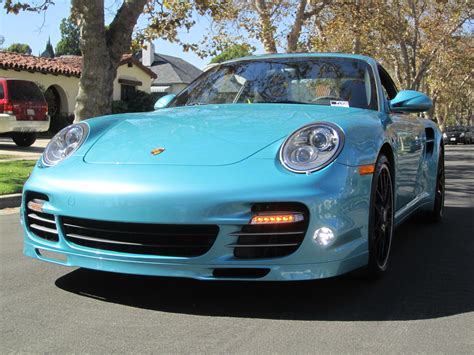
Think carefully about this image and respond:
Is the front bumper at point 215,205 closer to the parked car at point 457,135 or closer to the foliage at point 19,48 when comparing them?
the parked car at point 457,135

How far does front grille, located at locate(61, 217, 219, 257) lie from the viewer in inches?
116

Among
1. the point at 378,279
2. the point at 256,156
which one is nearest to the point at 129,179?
the point at 256,156

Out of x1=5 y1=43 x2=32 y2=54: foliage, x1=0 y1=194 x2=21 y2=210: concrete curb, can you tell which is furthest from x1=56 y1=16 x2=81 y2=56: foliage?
x1=0 y1=194 x2=21 y2=210: concrete curb

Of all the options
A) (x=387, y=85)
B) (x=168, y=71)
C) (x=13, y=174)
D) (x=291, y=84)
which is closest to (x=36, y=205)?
(x=291, y=84)

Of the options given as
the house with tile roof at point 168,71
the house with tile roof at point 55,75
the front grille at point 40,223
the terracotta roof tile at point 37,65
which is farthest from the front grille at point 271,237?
the house with tile roof at point 168,71

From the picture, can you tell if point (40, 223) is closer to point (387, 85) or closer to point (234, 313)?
point (234, 313)

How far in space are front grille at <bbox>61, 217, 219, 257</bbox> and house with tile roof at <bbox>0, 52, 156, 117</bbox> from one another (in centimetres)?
1955

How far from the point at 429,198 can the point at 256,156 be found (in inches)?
122

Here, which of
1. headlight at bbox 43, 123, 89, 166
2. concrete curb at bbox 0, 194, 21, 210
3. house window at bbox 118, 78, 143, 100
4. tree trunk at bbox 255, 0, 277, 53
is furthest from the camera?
house window at bbox 118, 78, 143, 100

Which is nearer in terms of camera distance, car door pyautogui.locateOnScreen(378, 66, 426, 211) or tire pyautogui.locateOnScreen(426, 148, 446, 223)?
car door pyautogui.locateOnScreen(378, 66, 426, 211)

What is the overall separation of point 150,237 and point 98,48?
24.1 feet

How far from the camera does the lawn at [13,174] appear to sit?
305 inches

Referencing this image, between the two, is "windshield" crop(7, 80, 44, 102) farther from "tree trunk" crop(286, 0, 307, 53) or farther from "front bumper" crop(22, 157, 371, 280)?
"front bumper" crop(22, 157, 371, 280)

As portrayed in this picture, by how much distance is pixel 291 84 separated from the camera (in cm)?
437
